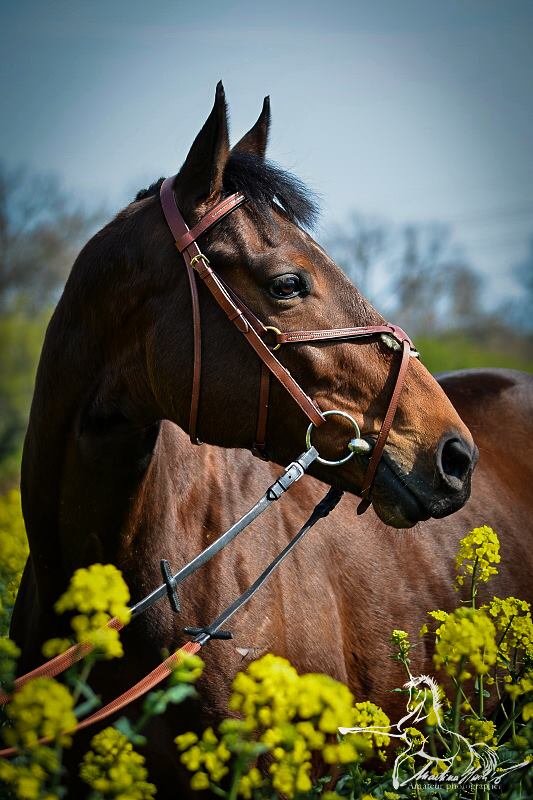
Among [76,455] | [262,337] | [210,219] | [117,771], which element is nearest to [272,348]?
[262,337]

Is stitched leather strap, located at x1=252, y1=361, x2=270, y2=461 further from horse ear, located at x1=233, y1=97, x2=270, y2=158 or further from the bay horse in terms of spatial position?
horse ear, located at x1=233, y1=97, x2=270, y2=158

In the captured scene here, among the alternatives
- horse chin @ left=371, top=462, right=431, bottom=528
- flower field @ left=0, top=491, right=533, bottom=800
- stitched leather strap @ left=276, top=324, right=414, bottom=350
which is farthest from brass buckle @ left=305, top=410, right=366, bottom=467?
flower field @ left=0, top=491, right=533, bottom=800

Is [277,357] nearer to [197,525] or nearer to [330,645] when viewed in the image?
[197,525]

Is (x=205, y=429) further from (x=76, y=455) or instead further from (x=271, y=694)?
(x=271, y=694)

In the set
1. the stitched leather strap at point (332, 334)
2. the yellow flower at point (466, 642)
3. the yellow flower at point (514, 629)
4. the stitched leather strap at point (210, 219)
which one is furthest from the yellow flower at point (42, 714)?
the stitched leather strap at point (210, 219)

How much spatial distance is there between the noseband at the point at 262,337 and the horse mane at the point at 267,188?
0.21ft

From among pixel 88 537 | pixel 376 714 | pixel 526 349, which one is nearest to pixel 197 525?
pixel 88 537

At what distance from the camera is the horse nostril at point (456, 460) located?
8.46ft

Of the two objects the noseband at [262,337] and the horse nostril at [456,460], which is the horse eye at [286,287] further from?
the horse nostril at [456,460]

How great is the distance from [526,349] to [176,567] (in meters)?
31.7

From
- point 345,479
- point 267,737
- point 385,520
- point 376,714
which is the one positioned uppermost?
point 345,479

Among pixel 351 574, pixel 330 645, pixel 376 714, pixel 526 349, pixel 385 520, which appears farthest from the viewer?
pixel 526 349

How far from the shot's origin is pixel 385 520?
2.67 meters

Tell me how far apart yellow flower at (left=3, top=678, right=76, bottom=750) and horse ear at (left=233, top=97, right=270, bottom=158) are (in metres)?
2.59
